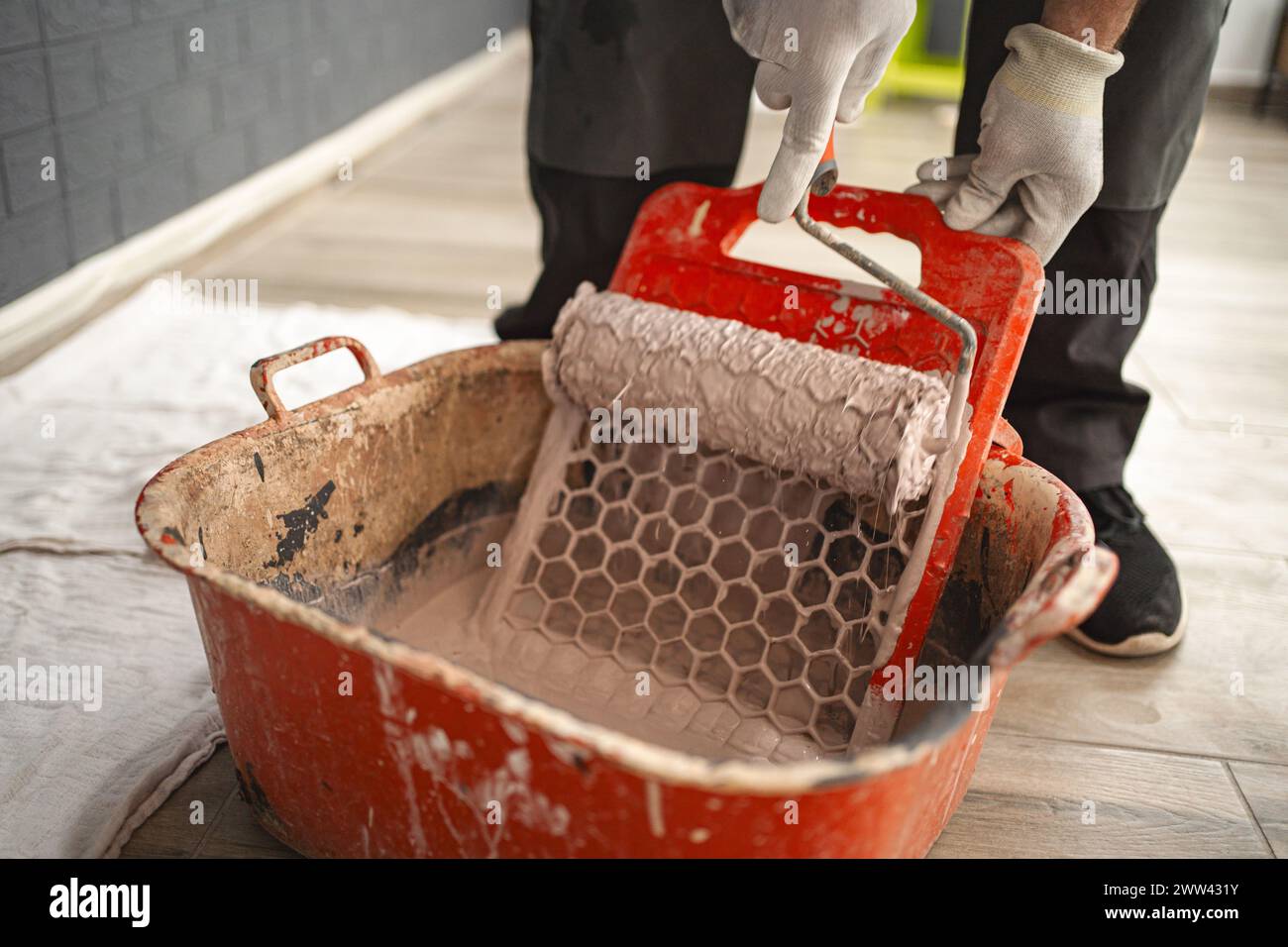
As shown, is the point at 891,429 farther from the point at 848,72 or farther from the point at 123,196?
the point at 123,196

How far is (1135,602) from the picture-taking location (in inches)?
37.7

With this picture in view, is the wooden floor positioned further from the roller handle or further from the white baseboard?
the roller handle

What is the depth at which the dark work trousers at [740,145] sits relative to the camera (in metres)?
0.91

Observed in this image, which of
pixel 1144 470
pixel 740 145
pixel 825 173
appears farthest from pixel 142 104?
pixel 1144 470

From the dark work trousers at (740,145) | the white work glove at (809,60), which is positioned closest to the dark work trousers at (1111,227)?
the dark work trousers at (740,145)

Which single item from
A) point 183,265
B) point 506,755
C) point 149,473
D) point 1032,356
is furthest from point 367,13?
point 506,755

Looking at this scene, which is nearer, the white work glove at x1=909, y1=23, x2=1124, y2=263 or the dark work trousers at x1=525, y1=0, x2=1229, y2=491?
the white work glove at x1=909, y1=23, x2=1124, y2=263

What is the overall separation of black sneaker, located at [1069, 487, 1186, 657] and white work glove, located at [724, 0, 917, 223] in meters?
0.45

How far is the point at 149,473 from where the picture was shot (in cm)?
116

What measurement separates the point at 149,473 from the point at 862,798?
93 centimetres

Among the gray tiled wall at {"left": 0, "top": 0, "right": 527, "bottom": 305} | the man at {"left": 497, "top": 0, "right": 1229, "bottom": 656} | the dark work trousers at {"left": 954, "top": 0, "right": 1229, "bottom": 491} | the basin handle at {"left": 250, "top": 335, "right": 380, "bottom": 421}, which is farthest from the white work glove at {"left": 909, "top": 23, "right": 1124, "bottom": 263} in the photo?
the gray tiled wall at {"left": 0, "top": 0, "right": 527, "bottom": 305}

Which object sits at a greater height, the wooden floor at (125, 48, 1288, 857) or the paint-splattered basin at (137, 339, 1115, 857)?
the paint-splattered basin at (137, 339, 1115, 857)

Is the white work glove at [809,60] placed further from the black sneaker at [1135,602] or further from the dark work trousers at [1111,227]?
the black sneaker at [1135,602]

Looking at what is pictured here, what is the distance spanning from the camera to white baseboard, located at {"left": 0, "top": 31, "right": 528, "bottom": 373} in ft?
4.60
